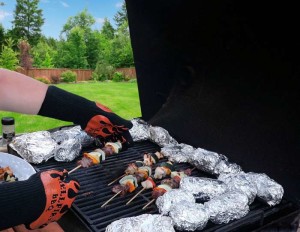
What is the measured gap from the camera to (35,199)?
4.08ft

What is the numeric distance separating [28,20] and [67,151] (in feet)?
131

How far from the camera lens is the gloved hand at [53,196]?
128 centimetres

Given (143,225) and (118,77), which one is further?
(118,77)

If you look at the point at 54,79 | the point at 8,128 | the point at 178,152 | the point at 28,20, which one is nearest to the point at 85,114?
the point at 178,152

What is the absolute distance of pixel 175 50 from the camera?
250cm

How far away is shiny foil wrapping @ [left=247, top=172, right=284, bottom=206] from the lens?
1678mm

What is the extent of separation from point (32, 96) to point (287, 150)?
56.4 inches

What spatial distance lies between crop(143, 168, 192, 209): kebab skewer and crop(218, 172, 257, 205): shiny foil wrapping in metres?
0.27

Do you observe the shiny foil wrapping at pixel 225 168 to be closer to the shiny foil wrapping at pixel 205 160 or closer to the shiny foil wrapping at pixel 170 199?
the shiny foil wrapping at pixel 205 160

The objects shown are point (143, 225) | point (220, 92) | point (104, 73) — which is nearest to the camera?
point (143, 225)

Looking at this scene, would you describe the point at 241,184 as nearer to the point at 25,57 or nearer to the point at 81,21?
the point at 25,57

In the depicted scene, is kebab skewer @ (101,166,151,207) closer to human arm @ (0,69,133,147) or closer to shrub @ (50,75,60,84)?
human arm @ (0,69,133,147)

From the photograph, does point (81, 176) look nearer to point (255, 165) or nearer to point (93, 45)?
point (255, 165)

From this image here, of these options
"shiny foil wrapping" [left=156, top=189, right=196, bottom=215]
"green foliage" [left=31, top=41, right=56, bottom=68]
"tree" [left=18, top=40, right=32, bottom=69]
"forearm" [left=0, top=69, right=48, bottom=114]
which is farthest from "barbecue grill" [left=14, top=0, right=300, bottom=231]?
"green foliage" [left=31, top=41, right=56, bottom=68]
